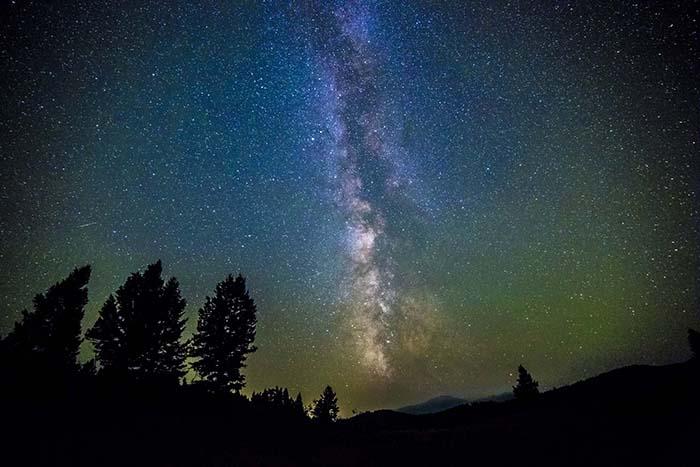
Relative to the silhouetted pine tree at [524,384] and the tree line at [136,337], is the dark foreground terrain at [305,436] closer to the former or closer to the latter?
the tree line at [136,337]

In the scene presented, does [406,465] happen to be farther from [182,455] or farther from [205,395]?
[205,395]

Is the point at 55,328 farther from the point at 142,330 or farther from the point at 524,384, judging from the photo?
the point at 524,384

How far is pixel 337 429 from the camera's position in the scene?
2327 cm

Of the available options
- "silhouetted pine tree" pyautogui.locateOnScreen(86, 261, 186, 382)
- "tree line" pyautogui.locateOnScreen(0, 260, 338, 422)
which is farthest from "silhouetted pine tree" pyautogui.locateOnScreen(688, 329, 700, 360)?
"silhouetted pine tree" pyautogui.locateOnScreen(86, 261, 186, 382)

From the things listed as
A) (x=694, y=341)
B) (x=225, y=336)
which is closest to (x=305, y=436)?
(x=225, y=336)

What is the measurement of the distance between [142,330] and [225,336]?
718 centimetres

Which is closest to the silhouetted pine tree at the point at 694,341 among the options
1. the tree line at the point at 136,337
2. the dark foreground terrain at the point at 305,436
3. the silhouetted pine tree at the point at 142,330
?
the dark foreground terrain at the point at 305,436

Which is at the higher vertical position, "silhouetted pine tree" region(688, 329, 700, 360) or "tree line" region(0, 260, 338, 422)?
"tree line" region(0, 260, 338, 422)

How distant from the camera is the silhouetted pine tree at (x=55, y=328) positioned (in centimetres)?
2429

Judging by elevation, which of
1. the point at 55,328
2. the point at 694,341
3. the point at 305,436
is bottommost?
the point at 305,436

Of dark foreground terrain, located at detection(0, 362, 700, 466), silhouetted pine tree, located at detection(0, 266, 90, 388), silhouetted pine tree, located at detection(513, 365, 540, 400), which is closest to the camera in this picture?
dark foreground terrain, located at detection(0, 362, 700, 466)

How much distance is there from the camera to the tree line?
1000 inches

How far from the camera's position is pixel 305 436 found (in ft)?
66.8

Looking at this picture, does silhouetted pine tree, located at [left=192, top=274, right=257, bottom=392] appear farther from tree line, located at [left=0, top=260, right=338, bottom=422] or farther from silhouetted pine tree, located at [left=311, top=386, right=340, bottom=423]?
silhouetted pine tree, located at [left=311, top=386, right=340, bottom=423]
